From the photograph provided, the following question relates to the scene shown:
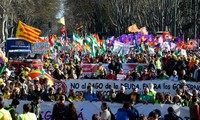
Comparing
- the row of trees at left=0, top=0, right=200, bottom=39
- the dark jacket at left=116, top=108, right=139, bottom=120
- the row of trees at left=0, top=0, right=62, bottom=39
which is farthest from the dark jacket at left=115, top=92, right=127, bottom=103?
the row of trees at left=0, top=0, right=62, bottom=39

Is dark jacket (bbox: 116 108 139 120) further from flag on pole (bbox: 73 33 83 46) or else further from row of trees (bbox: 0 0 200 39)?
row of trees (bbox: 0 0 200 39)

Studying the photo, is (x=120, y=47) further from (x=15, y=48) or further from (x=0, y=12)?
(x=0, y=12)

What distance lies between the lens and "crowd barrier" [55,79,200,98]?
16.9m

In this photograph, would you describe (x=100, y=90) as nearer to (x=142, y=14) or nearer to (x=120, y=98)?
(x=120, y=98)

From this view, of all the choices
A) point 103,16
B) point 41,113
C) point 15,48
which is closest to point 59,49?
point 15,48

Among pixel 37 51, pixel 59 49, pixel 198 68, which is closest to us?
pixel 198 68

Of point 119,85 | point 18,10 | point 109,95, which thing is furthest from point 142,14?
point 109,95

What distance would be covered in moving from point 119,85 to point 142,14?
54113 mm

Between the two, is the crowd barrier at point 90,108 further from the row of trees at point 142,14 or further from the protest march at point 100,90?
the row of trees at point 142,14

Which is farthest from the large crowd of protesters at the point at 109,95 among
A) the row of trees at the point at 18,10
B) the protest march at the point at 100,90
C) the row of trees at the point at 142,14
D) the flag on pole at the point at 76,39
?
the row of trees at the point at 18,10

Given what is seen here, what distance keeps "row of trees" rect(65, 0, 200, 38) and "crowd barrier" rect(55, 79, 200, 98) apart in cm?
3014

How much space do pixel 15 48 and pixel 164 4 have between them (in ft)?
80.4

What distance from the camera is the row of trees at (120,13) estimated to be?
188 feet

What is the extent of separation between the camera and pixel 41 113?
1389cm
